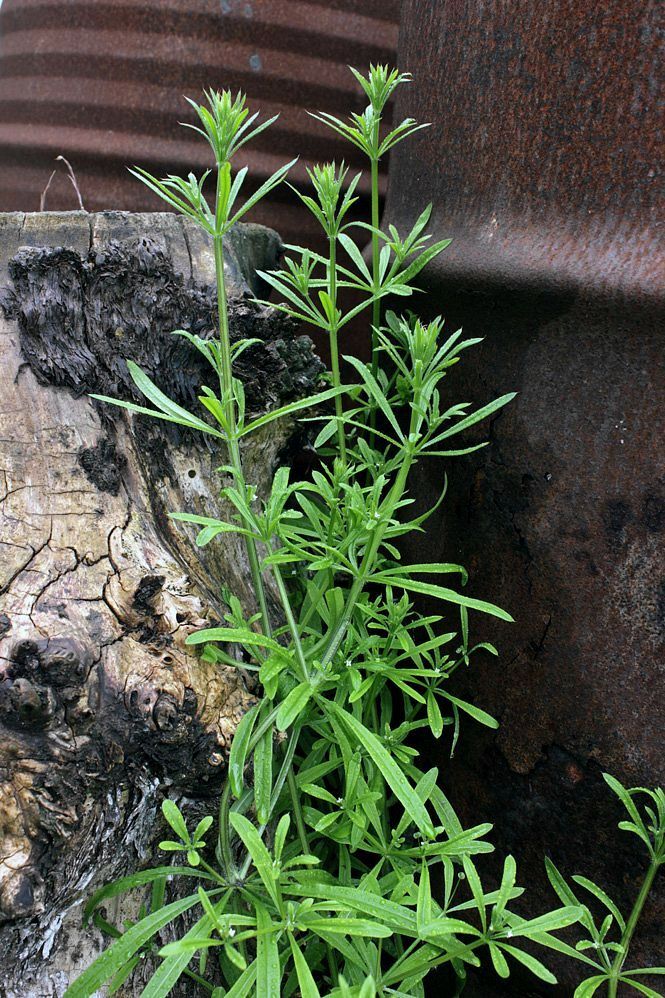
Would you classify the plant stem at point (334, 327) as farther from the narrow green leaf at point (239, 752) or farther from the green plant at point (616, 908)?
the green plant at point (616, 908)

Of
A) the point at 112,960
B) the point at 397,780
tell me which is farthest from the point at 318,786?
the point at 112,960

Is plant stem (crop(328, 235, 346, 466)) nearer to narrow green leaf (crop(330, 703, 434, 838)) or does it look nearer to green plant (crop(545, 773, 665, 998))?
narrow green leaf (crop(330, 703, 434, 838))

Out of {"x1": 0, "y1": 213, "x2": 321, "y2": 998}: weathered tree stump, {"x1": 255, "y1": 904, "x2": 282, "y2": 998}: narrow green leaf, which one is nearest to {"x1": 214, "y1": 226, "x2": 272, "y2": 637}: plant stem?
{"x1": 0, "y1": 213, "x2": 321, "y2": 998}: weathered tree stump

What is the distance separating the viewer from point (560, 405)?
970 mm

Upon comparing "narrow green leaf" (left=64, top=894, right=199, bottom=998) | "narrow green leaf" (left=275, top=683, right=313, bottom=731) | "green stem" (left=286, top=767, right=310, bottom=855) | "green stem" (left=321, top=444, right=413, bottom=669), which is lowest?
"narrow green leaf" (left=64, top=894, right=199, bottom=998)

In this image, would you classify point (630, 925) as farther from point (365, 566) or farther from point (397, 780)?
point (365, 566)

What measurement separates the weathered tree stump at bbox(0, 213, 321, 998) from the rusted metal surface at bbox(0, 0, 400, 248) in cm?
54

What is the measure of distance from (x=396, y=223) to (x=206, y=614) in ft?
2.16

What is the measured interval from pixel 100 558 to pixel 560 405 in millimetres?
548

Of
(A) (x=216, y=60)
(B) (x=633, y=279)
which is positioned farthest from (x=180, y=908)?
(A) (x=216, y=60)

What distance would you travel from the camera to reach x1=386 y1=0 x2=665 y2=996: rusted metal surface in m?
0.91

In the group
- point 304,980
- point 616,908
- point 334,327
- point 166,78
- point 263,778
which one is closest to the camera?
point 304,980

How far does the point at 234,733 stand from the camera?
0.83 metres

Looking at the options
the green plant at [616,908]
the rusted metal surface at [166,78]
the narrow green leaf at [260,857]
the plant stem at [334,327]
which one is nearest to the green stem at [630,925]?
the green plant at [616,908]
